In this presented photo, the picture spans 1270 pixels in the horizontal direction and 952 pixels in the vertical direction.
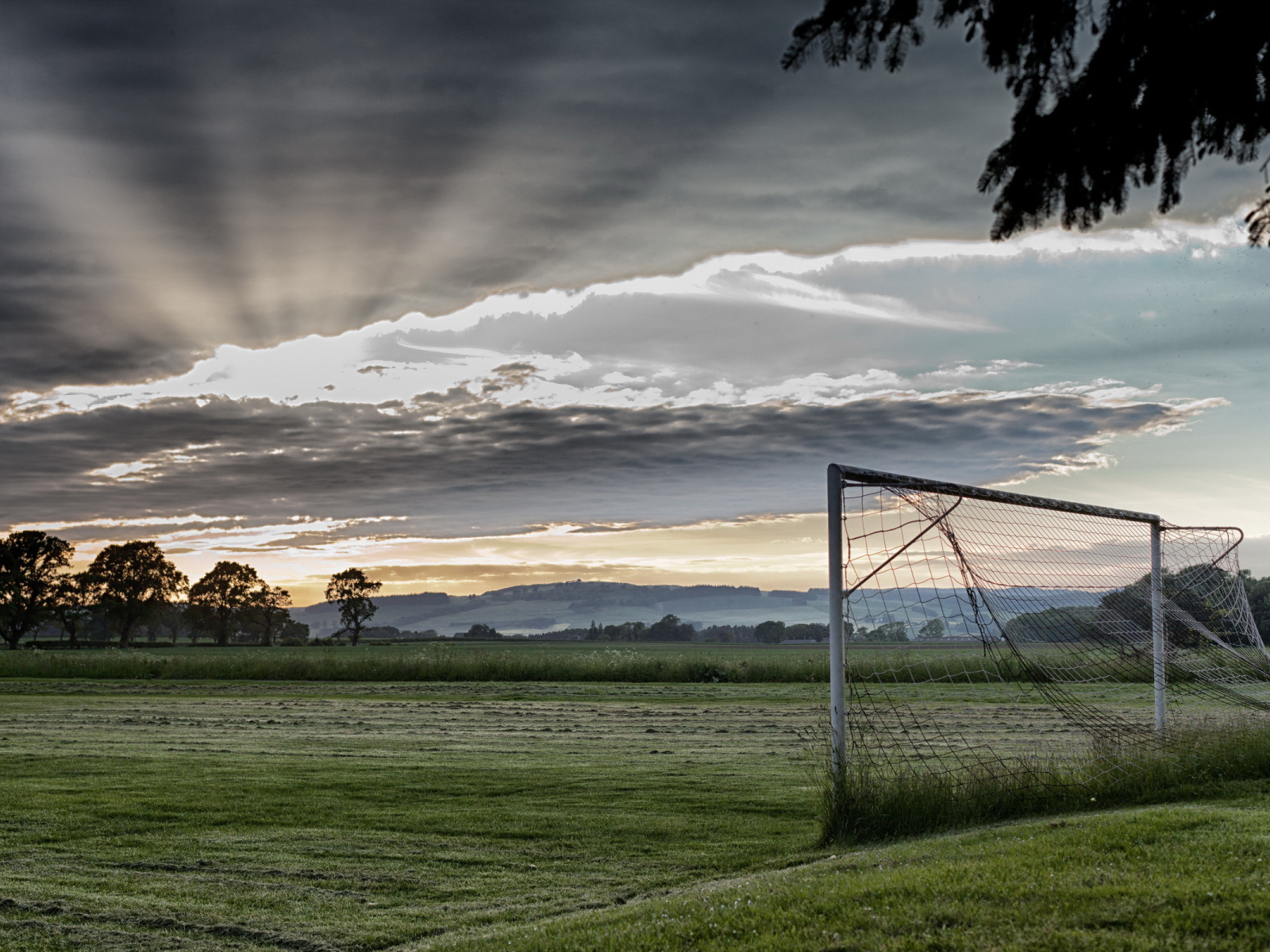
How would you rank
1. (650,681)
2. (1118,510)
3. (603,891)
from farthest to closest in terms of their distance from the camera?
(650,681), (1118,510), (603,891)

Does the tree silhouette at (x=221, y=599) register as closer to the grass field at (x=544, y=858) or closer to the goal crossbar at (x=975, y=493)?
the grass field at (x=544, y=858)

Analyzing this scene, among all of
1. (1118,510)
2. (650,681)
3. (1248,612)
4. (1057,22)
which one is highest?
(1057,22)

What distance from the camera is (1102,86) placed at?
204 inches

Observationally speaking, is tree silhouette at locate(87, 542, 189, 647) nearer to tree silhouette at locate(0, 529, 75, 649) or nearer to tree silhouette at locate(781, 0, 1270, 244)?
tree silhouette at locate(0, 529, 75, 649)

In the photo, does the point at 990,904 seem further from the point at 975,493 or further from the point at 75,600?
the point at 75,600

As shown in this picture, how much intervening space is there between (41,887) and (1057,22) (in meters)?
8.83

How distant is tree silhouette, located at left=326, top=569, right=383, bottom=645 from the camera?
102750 mm

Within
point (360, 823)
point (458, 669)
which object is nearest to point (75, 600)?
point (458, 669)

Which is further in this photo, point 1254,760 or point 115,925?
point 1254,760

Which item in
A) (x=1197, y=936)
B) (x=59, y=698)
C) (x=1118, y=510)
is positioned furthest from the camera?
(x=59, y=698)

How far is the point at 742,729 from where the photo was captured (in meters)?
17.9

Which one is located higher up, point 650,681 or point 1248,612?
point 1248,612

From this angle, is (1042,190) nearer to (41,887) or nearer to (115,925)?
(115,925)

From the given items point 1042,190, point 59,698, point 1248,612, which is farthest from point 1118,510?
point 59,698
